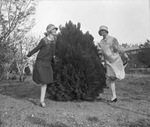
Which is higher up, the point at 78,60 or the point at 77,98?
the point at 78,60

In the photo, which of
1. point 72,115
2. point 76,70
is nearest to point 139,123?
point 72,115

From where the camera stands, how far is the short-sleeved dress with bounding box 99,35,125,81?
4.87 m

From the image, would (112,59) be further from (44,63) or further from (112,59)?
(44,63)

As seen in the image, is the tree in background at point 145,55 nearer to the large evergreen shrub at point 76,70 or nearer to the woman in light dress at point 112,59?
the woman in light dress at point 112,59

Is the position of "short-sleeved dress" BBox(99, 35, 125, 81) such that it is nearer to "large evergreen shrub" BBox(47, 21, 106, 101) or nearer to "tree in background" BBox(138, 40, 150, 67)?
"large evergreen shrub" BBox(47, 21, 106, 101)

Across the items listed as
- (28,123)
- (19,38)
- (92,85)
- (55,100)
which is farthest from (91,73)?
(19,38)

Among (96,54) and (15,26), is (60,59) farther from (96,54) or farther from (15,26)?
(15,26)

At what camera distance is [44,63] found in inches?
168

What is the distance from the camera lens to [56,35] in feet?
15.9

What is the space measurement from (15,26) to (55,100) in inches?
143

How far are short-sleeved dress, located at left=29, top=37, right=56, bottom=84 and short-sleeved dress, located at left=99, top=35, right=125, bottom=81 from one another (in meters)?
1.49

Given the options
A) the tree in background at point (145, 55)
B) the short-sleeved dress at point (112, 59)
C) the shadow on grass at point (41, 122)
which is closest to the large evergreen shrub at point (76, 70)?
the short-sleeved dress at point (112, 59)

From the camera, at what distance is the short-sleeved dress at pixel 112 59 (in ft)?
16.0

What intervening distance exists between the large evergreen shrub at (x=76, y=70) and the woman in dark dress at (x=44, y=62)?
32 cm
